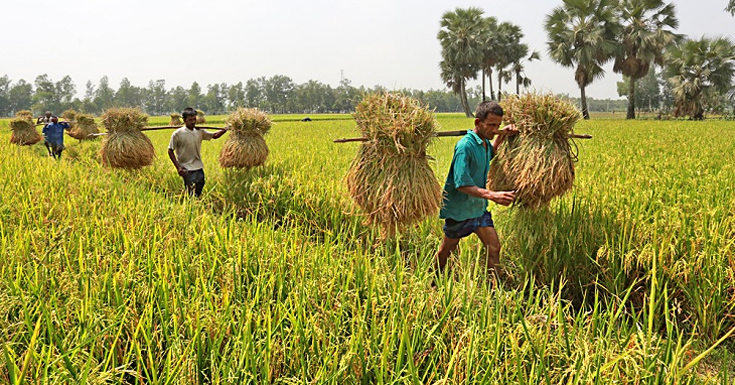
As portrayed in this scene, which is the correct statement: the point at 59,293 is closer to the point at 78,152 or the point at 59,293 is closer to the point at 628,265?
the point at 628,265

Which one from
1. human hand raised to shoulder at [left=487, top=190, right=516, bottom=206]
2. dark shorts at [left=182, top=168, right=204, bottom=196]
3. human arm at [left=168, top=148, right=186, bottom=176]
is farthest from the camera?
dark shorts at [left=182, top=168, right=204, bottom=196]

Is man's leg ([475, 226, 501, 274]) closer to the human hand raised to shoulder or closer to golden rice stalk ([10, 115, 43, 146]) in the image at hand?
the human hand raised to shoulder

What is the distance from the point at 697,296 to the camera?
2473 millimetres

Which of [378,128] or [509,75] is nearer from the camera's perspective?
[378,128]

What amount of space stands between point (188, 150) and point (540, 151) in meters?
4.22

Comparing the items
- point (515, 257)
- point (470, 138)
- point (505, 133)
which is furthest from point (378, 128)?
point (515, 257)

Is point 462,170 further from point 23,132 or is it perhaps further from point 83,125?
point 83,125

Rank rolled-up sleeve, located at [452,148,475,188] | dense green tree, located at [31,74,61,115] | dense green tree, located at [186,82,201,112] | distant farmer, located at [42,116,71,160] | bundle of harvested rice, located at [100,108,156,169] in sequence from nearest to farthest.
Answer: rolled-up sleeve, located at [452,148,475,188], bundle of harvested rice, located at [100,108,156,169], distant farmer, located at [42,116,71,160], dense green tree, located at [31,74,61,115], dense green tree, located at [186,82,201,112]

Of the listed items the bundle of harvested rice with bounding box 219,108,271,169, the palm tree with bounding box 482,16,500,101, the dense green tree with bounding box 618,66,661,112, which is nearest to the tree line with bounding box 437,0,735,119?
the palm tree with bounding box 482,16,500,101

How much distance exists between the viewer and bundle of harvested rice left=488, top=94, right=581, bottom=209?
9.31 ft

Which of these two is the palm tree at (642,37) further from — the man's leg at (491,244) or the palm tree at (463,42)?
the man's leg at (491,244)

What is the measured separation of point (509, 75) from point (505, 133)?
1712 inches

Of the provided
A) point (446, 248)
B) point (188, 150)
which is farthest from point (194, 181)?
point (446, 248)

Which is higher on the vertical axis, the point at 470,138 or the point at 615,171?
the point at 470,138
